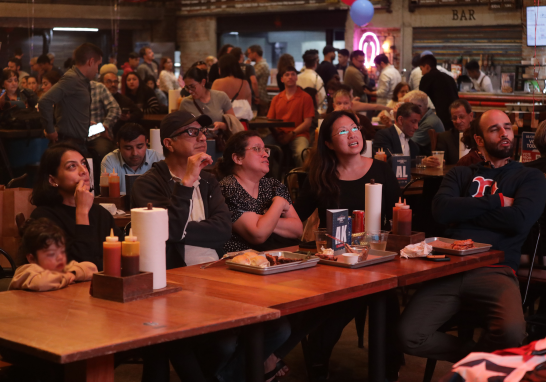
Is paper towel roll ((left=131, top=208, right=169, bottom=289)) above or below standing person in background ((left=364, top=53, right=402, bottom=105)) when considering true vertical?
below

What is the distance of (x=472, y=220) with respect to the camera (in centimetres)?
359

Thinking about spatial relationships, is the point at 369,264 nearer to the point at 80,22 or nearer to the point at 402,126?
the point at 402,126

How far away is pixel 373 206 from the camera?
333 cm

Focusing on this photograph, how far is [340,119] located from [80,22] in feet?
34.1

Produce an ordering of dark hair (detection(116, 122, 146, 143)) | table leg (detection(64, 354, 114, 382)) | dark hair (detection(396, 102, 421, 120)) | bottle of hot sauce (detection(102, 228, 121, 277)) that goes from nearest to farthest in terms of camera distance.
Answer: table leg (detection(64, 354, 114, 382))
bottle of hot sauce (detection(102, 228, 121, 277))
dark hair (detection(116, 122, 146, 143))
dark hair (detection(396, 102, 421, 120))

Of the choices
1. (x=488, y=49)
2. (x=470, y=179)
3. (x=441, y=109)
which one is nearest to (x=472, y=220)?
(x=470, y=179)

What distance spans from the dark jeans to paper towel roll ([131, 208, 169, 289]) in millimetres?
1271

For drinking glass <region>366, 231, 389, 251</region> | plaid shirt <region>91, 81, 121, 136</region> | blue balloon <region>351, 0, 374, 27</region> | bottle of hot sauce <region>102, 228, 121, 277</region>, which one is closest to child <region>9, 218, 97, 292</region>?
bottle of hot sauce <region>102, 228, 121, 277</region>

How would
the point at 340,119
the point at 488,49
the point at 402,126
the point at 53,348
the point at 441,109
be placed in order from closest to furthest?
the point at 53,348 < the point at 340,119 < the point at 402,126 < the point at 441,109 < the point at 488,49

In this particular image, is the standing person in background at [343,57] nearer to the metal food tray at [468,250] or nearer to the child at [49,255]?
the metal food tray at [468,250]

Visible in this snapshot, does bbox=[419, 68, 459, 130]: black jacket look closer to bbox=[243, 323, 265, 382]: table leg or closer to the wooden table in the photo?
bbox=[243, 323, 265, 382]: table leg

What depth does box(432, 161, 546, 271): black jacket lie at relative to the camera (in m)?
3.50

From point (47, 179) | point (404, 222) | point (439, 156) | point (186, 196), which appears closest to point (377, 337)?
point (404, 222)

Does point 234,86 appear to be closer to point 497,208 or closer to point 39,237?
point 497,208
